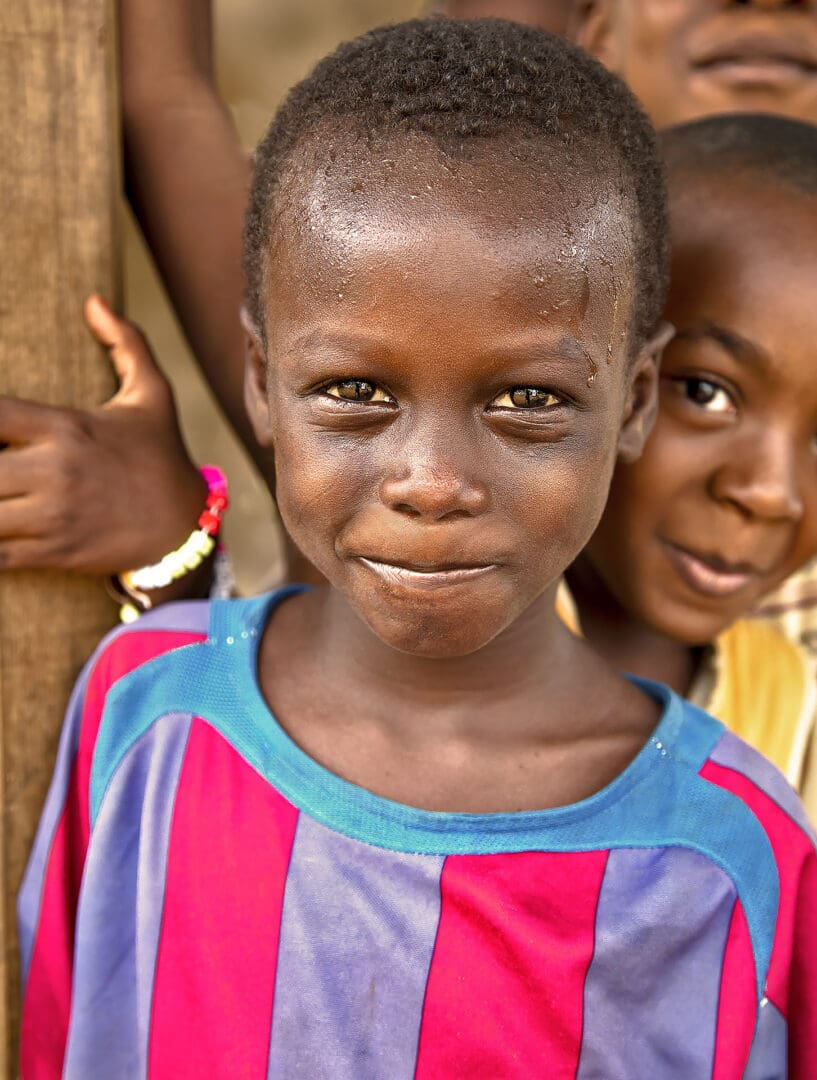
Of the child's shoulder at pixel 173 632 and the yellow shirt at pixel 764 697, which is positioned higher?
the child's shoulder at pixel 173 632

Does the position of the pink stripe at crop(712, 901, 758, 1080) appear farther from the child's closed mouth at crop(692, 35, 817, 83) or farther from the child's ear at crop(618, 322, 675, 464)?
the child's closed mouth at crop(692, 35, 817, 83)

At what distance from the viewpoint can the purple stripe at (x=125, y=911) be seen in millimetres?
1249

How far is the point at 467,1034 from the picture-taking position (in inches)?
46.4

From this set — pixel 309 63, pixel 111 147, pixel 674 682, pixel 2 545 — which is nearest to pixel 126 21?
pixel 111 147

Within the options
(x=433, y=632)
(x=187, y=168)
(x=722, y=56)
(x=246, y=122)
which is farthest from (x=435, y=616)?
(x=246, y=122)

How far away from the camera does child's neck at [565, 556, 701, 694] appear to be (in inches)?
69.2

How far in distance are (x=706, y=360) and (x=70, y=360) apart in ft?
2.54

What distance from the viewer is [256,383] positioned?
1.28m

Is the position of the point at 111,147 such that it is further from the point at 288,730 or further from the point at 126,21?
the point at 288,730

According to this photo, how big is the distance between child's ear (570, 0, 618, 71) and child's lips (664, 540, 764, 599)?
108cm

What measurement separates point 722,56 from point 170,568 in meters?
1.34

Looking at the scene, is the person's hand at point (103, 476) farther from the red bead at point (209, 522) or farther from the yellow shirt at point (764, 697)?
the yellow shirt at point (764, 697)

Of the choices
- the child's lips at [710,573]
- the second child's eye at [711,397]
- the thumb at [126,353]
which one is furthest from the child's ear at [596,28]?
the thumb at [126,353]

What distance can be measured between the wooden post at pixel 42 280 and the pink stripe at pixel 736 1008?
2.54ft
